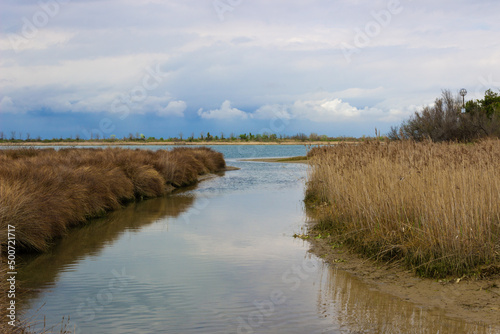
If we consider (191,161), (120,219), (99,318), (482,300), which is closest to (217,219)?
(120,219)

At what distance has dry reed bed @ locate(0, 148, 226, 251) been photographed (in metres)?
9.09

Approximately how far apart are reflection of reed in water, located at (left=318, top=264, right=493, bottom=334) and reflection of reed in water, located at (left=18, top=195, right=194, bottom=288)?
4721mm

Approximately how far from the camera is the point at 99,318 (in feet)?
18.8

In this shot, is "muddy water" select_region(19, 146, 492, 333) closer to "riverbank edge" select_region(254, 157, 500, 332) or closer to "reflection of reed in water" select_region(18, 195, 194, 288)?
"reflection of reed in water" select_region(18, 195, 194, 288)

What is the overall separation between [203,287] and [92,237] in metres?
5.26

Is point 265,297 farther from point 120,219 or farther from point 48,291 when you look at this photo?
point 120,219

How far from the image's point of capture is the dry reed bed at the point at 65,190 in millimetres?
9094

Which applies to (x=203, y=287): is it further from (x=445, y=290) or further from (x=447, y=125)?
(x=447, y=125)

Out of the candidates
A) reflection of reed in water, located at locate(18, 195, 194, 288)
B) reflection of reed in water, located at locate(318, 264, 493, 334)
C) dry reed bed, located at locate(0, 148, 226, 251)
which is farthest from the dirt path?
dry reed bed, located at locate(0, 148, 226, 251)

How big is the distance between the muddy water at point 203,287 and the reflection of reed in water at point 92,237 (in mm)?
26

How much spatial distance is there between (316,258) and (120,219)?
7.33 m

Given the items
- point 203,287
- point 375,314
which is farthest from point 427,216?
point 203,287

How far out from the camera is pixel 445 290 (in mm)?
6293

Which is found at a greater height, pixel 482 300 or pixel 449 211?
pixel 449 211
